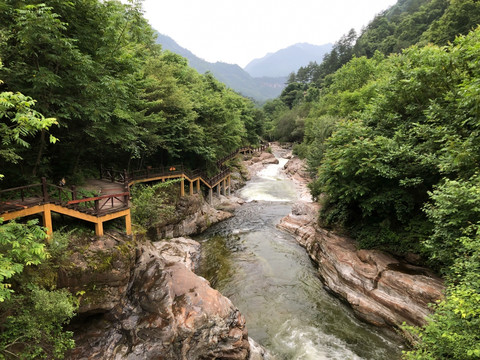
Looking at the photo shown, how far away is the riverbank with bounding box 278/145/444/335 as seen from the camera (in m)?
9.25

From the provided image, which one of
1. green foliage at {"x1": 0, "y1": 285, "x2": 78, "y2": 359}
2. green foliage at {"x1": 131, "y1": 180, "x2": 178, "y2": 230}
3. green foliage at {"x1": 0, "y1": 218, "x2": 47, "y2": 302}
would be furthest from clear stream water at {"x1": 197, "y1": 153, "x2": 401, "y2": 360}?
green foliage at {"x1": 0, "y1": 218, "x2": 47, "y2": 302}

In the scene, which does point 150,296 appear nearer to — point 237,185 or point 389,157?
point 389,157

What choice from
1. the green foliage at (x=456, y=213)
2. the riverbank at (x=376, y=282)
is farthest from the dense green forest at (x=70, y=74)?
the riverbank at (x=376, y=282)

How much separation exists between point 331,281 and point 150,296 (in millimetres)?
9482

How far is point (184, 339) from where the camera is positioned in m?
7.70

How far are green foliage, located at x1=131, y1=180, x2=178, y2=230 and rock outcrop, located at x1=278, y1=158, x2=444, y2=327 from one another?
35.6 ft

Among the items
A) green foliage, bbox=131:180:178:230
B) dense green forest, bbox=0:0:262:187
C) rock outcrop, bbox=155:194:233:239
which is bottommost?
rock outcrop, bbox=155:194:233:239

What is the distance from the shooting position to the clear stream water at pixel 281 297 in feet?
30.6

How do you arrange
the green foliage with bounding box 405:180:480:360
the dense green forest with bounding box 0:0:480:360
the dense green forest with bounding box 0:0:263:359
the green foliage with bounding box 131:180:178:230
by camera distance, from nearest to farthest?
1. the green foliage with bounding box 405:180:480:360
2. the dense green forest with bounding box 0:0:263:359
3. the dense green forest with bounding box 0:0:480:360
4. the green foliage with bounding box 131:180:178:230

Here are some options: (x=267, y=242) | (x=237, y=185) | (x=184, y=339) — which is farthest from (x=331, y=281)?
(x=237, y=185)

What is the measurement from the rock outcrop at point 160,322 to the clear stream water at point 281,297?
7.62 feet

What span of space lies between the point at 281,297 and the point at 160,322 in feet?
21.9

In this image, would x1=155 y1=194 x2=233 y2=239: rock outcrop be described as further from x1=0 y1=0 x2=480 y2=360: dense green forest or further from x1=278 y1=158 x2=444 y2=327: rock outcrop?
x1=278 y1=158 x2=444 y2=327: rock outcrop

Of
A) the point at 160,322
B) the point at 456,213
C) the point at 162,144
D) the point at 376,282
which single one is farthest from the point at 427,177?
the point at 162,144
